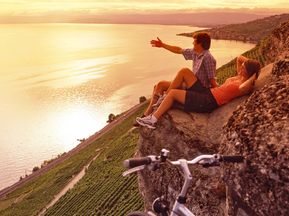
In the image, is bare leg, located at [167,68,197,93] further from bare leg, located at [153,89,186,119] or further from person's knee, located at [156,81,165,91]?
person's knee, located at [156,81,165,91]

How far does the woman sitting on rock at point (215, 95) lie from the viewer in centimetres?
1055

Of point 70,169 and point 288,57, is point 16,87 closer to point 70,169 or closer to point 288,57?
point 70,169

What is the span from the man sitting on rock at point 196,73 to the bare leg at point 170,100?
297mm

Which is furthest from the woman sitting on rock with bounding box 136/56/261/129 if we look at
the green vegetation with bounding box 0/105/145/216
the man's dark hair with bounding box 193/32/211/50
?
the green vegetation with bounding box 0/105/145/216

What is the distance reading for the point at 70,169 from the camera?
223 ft

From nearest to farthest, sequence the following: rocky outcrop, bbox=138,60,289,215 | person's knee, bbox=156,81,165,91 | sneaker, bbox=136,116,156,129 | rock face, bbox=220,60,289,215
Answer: rock face, bbox=220,60,289,215 → rocky outcrop, bbox=138,60,289,215 → sneaker, bbox=136,116,156,129 → person's knee, bbox=156,81,165,91

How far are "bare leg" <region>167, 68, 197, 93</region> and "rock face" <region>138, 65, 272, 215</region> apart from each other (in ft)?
2.42

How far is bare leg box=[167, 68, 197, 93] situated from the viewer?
1070cm

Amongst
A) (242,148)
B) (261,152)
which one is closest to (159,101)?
(242,148)

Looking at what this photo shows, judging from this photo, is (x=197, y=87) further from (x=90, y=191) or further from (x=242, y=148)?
(x=90, y=191)

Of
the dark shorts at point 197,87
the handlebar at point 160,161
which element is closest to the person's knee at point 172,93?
the dark shorts at point 197,87

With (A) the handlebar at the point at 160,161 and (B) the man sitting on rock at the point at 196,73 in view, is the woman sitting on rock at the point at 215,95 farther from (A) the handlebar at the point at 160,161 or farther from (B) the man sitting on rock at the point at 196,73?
(A) the handlebar at the point at 160,161

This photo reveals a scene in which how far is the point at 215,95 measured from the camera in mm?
10773

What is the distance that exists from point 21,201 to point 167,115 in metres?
52.4
